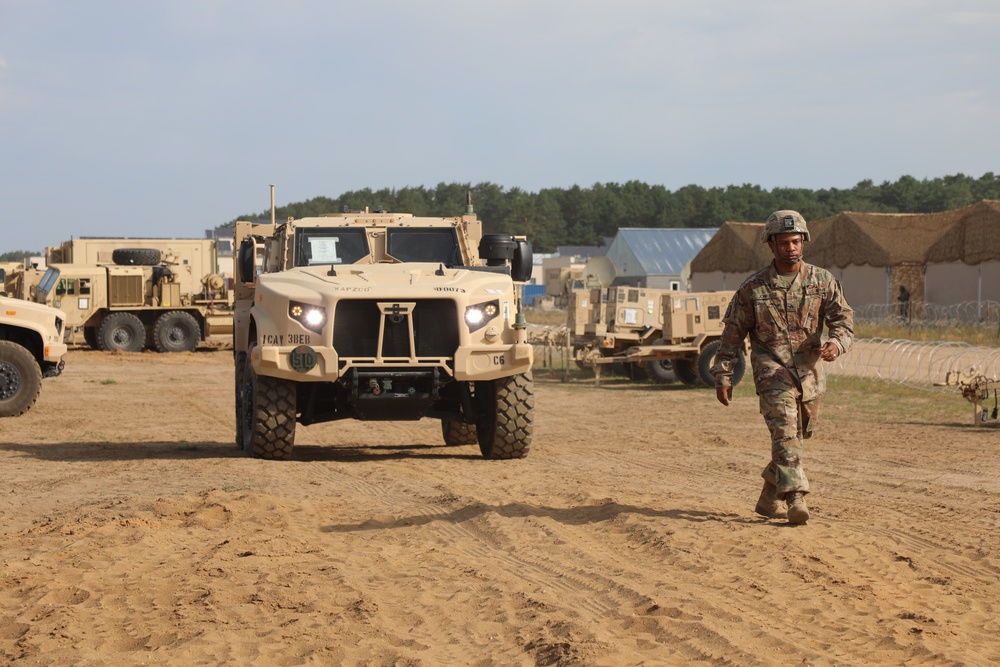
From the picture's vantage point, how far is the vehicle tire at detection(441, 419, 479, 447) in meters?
13.3

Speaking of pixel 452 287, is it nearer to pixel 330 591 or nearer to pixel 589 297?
pixel 330 591

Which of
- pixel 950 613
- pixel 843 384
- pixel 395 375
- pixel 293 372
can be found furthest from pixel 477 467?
pixel 843 384

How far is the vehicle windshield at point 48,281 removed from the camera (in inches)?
1239

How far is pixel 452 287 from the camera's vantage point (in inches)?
424

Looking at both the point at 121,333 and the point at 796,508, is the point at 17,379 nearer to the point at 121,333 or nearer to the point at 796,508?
the point at 796,508

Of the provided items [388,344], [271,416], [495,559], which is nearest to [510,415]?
[388,344]

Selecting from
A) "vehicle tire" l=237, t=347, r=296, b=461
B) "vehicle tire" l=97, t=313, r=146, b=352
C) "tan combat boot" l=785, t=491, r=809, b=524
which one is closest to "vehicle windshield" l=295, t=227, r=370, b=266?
"vehicle tire" l=237, t=347, r=296, b=461

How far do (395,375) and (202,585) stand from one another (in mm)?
4712

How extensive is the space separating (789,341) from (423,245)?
17.4 ft

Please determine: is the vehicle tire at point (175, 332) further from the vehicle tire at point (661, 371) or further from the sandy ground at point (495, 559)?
the sandy ground at point (495, 559)

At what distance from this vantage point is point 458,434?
13.4 meters

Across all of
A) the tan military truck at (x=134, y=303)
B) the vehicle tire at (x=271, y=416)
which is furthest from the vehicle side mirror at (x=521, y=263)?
the tan military truck at (x=134, y=303)

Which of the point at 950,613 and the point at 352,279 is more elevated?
the point at 352,279

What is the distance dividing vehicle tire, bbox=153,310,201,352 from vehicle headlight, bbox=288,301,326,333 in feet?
75.4
